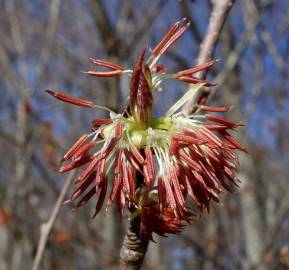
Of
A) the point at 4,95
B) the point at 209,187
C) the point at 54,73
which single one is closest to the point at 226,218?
the point at 209,187

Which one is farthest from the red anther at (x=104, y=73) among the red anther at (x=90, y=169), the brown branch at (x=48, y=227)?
the brown branch at (x=48, y=227)

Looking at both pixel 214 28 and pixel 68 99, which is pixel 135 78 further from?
pixel 214 28

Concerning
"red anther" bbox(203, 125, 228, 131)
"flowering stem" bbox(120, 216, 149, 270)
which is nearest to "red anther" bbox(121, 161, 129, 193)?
"flowering stem" bbox(120, 216, 149, 270)

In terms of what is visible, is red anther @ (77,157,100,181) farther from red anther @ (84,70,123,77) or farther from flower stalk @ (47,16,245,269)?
red anther @ (84,70,123,77)

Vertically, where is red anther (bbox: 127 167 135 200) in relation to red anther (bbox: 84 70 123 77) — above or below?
below

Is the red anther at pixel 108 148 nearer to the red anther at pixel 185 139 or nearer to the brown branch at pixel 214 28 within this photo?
the red anther at pixel 185 139

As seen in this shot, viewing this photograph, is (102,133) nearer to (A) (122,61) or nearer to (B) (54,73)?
(A) (122,61)

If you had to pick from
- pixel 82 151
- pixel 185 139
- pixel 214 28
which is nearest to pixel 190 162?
pixel 185 139
